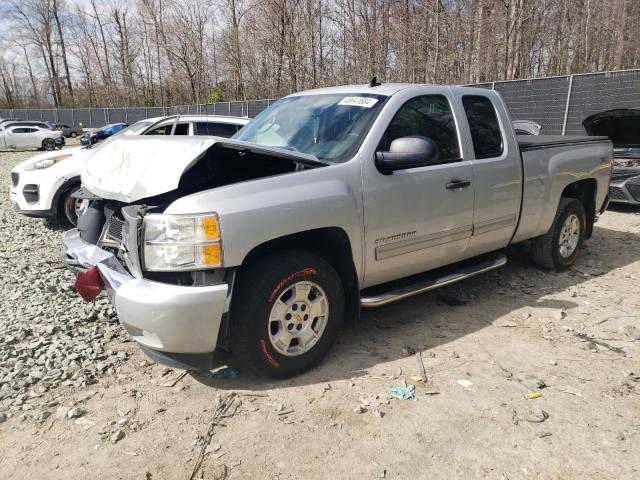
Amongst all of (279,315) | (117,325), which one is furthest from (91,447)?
(117,325)

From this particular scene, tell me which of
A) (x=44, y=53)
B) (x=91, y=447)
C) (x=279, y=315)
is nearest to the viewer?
(x=91, y=447)

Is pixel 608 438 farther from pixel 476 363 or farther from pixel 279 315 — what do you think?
pixel 279 315

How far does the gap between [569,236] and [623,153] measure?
4227 mm

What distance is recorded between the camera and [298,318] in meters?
3.22

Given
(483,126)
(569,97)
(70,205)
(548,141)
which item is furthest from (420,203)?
(569,97)

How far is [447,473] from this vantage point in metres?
2.45

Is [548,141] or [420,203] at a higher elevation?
[548,141]

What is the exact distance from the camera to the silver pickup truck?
9.16 ft

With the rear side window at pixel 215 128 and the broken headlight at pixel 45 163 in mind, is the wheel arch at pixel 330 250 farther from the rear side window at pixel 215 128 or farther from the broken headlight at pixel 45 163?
the broken headlight at pixel 45 163

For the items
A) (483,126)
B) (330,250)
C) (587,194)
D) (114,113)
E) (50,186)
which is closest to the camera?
(330,250)

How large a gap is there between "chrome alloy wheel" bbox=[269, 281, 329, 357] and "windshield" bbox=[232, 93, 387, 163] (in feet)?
3.14

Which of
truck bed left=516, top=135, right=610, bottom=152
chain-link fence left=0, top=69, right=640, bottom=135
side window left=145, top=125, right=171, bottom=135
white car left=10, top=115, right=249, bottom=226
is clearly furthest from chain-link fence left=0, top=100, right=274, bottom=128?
truck bed left=516, top=135, right=610, bottom=152

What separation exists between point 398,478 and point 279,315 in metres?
1.17

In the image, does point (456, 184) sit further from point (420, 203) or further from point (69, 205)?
point (69, 205)
